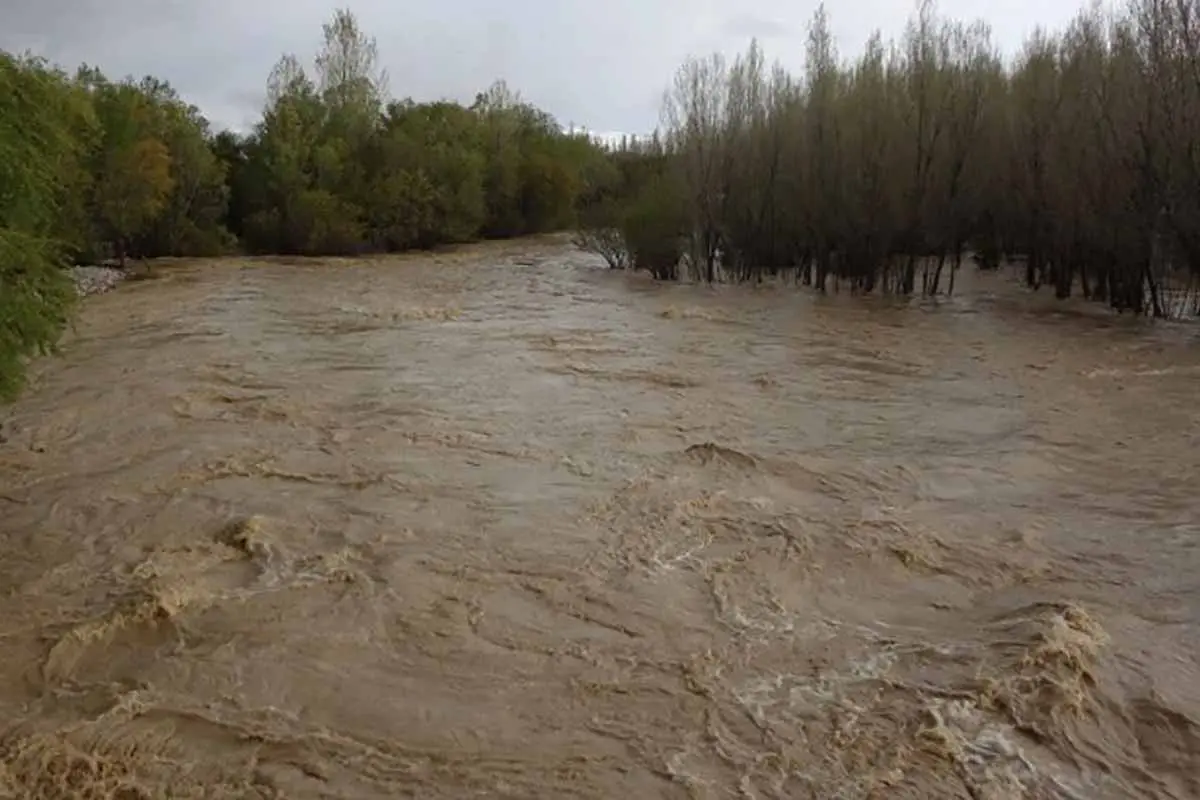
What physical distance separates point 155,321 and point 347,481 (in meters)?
13.9

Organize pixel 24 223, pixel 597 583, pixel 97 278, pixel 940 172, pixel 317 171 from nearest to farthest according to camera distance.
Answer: pixel 597 583 → pixel 24 223 → pixel 940 172 → pixel 97 278 → pixel 317 171

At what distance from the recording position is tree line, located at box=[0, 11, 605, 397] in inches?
1374

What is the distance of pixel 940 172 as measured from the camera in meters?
27.8

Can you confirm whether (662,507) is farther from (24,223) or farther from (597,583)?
(24,223)

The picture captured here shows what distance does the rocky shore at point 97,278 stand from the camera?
29.3 meters

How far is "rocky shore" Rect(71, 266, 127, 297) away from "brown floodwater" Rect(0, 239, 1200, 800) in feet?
44.1

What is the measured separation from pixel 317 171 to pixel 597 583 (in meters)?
38.7

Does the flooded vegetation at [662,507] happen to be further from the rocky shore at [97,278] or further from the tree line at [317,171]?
the tree line at [317,171]

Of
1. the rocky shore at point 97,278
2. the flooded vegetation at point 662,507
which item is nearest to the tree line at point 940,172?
the flooded vegetation at point 662,507

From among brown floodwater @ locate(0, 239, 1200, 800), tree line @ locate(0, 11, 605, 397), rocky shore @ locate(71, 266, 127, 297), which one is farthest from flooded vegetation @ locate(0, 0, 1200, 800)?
tree line @ locate(0, 11, 605, 397)

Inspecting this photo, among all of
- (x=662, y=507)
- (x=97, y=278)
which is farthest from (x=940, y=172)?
(x=97, y=278)

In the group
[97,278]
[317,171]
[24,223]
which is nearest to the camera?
[24,223]

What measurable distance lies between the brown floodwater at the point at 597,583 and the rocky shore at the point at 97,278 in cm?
1345

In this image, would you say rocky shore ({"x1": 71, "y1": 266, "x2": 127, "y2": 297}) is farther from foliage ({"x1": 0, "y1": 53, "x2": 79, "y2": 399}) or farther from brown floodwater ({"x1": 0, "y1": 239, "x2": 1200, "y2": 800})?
foliage ({"x1": 0, "y1": 53, "x2": 79, "y2": 399})
